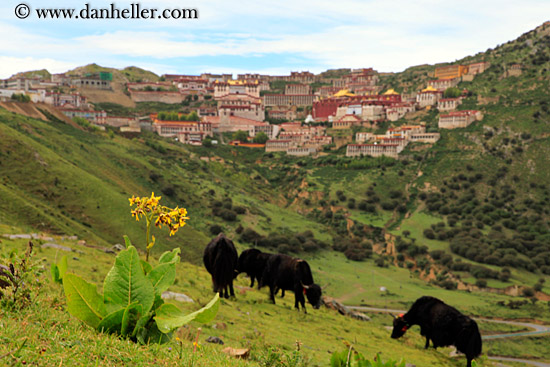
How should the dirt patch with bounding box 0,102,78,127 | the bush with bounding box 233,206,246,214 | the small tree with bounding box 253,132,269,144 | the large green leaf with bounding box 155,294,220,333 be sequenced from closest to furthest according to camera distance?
the large green leaf with bounding box 155,294,220,333 < the bush with bounding box 233,206,246,214 < the dirt patch with bounding box 0,102,78,127 < the small tree with bounding box 253,132,269,144

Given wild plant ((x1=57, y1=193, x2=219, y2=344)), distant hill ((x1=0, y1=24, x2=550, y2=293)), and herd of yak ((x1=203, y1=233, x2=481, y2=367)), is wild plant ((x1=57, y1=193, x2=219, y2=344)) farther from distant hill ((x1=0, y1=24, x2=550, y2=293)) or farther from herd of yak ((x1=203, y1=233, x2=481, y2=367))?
distant hill ((x1=0, y1=24, x2=550, y2=293))

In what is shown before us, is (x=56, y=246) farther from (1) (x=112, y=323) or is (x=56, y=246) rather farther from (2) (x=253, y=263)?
(1) (x=112, y=323)

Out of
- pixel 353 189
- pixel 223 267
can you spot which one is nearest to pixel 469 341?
pixel 223 267

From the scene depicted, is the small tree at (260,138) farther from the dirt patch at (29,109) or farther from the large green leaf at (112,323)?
the large green leaf at (112,323)

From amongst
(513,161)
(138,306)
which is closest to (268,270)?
(138,306)

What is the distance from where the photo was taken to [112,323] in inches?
152

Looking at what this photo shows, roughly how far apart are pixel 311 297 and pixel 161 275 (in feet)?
34.5

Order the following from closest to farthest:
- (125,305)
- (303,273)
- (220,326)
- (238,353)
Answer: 1. (125,305)
2. (238,353)
3. (220,326)
4. (303,273)

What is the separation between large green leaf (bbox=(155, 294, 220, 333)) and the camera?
144 inches

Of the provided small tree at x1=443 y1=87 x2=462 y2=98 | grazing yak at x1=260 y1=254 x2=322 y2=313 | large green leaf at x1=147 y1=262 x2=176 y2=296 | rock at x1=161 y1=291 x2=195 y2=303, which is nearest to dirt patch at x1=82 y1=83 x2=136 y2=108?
small tree at x1=443 y1=87 x2=462 y2=98

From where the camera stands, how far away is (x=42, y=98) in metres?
97.7

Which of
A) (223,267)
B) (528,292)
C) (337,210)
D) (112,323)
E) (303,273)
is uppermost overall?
(112,323)

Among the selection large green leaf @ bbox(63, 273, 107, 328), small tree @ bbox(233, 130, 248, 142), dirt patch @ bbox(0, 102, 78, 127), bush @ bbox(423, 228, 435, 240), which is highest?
dirt patch @ bbox(0, 102, 78, 127)

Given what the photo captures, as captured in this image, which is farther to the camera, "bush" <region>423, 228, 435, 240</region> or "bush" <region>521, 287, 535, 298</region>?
"bush" <region>423, 228, 435, 240</region>
